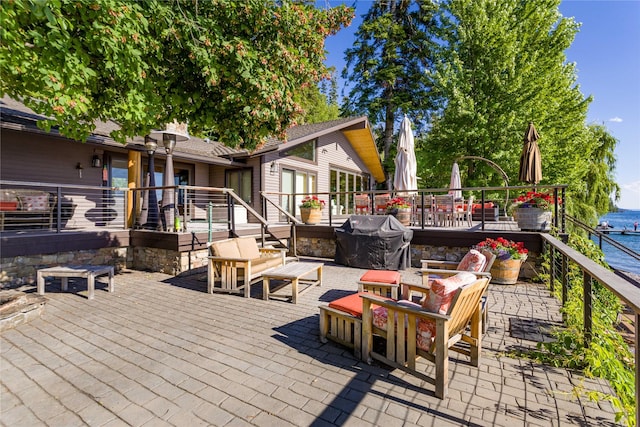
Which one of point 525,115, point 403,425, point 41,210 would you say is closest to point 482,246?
point 403,425

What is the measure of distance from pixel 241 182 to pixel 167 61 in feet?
24.7

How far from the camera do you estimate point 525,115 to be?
14234 mm

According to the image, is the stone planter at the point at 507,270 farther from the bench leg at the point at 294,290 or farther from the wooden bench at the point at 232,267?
the wooden bench at the point at 232,267

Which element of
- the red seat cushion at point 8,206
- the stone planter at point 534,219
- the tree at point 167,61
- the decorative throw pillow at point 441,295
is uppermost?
the tree at point 167,61

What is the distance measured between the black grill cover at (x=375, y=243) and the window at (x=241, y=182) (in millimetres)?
5452

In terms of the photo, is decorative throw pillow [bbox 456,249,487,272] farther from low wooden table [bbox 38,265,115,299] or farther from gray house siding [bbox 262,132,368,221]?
gray house siding [bbox 262,132,368,221]

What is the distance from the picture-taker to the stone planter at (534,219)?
6352mm

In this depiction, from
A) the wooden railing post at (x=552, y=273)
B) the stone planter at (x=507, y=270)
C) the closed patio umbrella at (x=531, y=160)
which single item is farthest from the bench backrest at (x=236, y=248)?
the closed patio umbrella at (x=531, y=160)

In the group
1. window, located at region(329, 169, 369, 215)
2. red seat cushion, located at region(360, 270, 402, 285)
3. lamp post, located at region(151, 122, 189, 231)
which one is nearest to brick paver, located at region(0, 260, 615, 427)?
red seat cushion, located at region(360, 270, 402, 285)

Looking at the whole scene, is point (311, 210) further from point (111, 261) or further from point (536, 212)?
point (536, 212)

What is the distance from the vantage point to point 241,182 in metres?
12.0

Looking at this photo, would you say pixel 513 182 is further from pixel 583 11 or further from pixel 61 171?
pixel 61 171

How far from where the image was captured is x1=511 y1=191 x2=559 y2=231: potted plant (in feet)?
20.6

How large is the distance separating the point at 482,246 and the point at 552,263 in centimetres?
114
